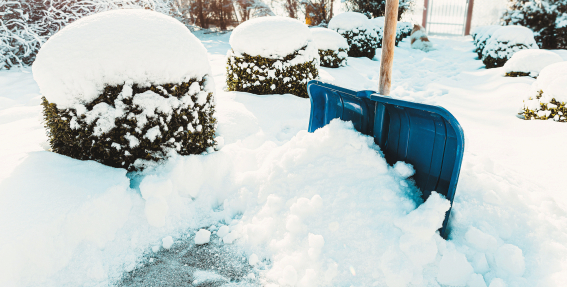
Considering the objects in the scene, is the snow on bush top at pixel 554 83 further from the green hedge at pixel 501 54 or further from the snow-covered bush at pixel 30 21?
the snow-covered bush at pixel 30 21

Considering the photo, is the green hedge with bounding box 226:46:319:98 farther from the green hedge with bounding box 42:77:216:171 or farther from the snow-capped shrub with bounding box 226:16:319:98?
the green hedge with bounding box 42:77:216:171

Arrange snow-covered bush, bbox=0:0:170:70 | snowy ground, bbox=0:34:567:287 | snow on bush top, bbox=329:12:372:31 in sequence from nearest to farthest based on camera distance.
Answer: snowy ground, bbox=0:34:567:287, snow-covered bush, bbox=0:0:170:70, snow on bush top, bbox=329:12:372:31

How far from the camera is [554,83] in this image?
389 centimetres

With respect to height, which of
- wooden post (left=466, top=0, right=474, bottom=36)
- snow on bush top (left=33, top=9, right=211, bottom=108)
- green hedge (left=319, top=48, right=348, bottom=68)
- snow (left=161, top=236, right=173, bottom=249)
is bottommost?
snow (left=161, top=236, right=173, bottom=249)

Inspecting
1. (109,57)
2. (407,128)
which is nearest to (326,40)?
(407,128)

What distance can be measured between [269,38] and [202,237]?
3.35m

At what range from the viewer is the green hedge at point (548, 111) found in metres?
3.72

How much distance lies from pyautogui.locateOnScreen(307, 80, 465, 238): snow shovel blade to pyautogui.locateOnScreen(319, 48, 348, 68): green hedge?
5.04 metres

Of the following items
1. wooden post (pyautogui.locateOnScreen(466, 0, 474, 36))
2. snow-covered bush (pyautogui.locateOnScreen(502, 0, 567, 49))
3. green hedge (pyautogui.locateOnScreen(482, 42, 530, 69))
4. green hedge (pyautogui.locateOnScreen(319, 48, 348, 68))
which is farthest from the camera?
wooden post (pyautogui.locateOnScreen(466, 0, 474, 36))

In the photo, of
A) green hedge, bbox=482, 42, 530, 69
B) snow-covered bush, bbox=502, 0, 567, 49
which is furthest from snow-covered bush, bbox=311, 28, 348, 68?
snow-covered bush, bbox=502, 0, 567, 49

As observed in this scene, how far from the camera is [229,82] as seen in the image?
489 centimetres

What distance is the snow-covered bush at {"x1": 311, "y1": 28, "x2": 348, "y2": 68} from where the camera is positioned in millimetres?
7270

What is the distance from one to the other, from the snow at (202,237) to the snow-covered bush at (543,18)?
14.3 meters

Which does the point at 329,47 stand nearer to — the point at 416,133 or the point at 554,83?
the point at 554,83
